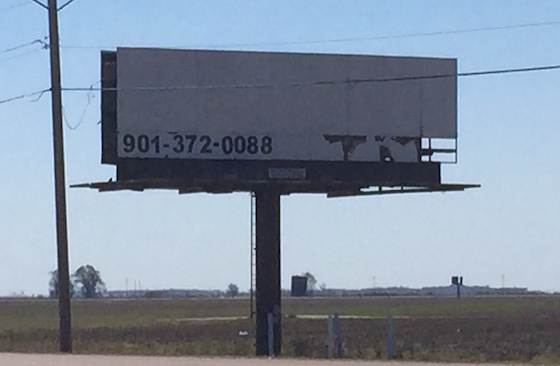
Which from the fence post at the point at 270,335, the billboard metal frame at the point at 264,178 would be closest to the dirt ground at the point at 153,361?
the fence post at the point at 270,335

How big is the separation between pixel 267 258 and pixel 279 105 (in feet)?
14.4

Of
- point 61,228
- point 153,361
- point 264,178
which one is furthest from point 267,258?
point 153,361

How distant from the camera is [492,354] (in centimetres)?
3462

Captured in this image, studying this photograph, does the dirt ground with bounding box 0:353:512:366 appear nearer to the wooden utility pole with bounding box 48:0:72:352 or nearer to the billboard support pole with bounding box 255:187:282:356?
the wooden utility pole with bounding box 48:0:72:352

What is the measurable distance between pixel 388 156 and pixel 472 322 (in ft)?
109

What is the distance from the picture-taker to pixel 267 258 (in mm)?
35875

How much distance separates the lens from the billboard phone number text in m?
34.7

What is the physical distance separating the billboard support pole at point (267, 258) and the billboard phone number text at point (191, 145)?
142cm

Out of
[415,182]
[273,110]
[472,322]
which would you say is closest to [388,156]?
[415,182]

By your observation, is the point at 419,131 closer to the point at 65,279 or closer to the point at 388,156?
the point at 388,156

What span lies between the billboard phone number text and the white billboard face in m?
0.03

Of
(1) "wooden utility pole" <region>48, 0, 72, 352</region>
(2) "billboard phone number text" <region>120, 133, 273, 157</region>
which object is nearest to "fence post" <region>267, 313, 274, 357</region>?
(2) "billboard phone number text" <region>120, 133, 273, 157</region>

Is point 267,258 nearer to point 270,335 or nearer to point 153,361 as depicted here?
point 270,335

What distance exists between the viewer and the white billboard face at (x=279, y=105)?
3459 cm
